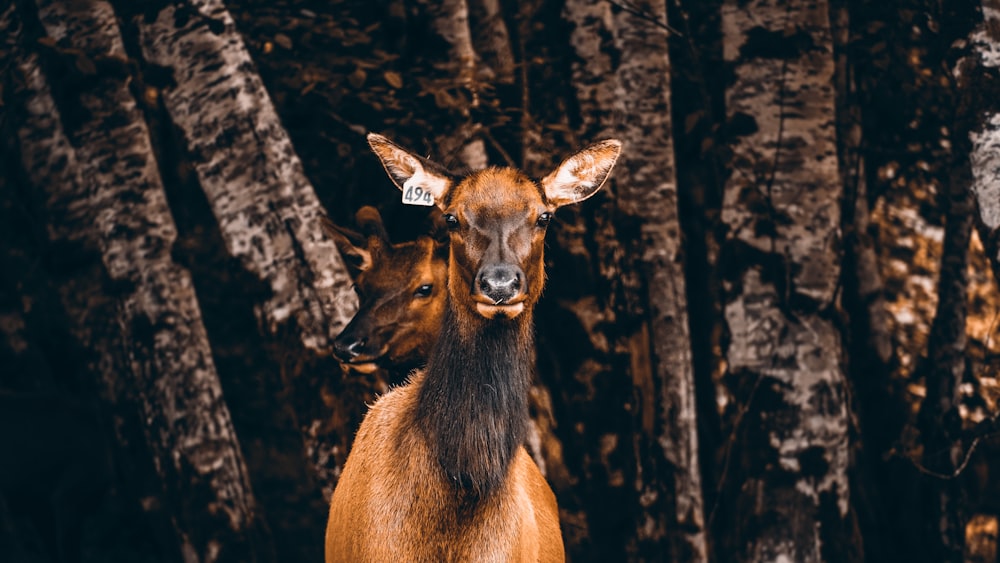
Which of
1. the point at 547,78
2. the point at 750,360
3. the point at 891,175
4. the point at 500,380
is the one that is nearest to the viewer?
the point at 500,380

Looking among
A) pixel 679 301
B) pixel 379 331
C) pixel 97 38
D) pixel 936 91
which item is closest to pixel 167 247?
pixel 97 38

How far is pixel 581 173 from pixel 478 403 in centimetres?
85

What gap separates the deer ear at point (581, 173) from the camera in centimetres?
284

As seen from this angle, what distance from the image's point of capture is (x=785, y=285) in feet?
12.8

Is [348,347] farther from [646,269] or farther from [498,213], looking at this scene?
[646,269]

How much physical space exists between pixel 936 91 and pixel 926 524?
224 cm

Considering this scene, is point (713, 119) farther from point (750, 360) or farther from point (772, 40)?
point (750, 360)

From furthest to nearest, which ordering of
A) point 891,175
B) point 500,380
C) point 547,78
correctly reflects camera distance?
point 891,175 < point 547,78 < point 500,380

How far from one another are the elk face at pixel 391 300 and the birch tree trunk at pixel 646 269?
1.00m

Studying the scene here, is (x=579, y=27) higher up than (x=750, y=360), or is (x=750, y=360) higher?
(x=579, y=27)

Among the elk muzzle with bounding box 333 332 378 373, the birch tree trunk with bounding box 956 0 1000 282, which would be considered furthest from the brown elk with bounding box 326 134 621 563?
the birch tree trunk with bounding box 956 0 1000 282

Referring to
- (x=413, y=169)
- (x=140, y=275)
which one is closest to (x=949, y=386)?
(x=413, y=169)

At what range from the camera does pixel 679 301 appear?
3.96 m

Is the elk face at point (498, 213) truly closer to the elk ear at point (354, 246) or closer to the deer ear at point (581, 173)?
the deer ear at point (581, 173)
